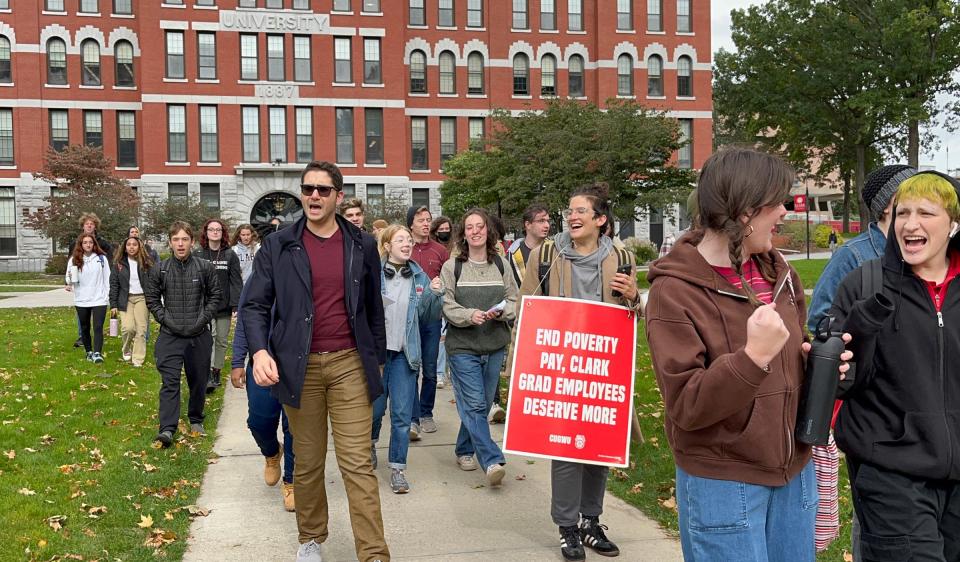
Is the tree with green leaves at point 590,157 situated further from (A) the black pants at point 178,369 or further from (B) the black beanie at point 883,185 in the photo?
(B) the black beanie at point 883,185

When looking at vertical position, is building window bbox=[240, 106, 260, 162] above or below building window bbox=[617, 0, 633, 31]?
below

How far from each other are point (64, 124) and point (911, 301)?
169 ft

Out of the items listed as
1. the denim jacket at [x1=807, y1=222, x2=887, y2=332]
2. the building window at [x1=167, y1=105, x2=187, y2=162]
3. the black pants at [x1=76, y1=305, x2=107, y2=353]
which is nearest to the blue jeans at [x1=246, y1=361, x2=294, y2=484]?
the denim jacket at [x1=807, y1=222, x2=887, y2=332]

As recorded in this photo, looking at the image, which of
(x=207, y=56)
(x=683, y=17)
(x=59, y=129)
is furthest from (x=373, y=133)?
(x=683, y=17)

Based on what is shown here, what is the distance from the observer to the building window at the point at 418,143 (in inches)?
1994

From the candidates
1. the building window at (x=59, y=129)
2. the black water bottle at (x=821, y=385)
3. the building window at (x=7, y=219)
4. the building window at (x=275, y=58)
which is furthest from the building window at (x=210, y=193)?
the black water bottle at (x=821, y=385)

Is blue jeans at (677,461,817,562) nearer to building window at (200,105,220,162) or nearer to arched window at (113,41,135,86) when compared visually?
building window at (200,105,220,162)

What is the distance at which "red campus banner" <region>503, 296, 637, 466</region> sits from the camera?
5.12 metres

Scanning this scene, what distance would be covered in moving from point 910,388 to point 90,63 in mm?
51575

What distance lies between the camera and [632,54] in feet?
169

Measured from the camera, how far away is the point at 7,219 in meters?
48.2

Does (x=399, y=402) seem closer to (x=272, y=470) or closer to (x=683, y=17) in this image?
(x=272, y=470)

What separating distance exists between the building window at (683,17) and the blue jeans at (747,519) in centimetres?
5219

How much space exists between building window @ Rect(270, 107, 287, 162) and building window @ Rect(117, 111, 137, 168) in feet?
26.3
